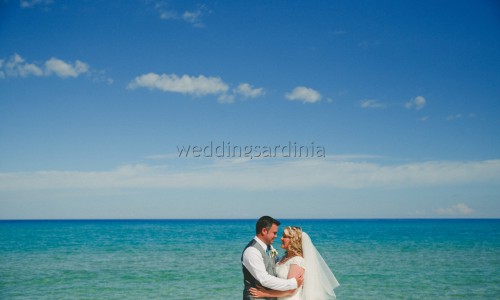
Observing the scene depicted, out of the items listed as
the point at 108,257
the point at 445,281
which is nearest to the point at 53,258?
the point at 108,257

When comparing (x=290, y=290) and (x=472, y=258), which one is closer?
(x=290, y=290)

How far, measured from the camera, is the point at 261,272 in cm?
521

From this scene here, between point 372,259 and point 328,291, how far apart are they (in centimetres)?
1701

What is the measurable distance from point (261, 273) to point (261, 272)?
1 centimetres

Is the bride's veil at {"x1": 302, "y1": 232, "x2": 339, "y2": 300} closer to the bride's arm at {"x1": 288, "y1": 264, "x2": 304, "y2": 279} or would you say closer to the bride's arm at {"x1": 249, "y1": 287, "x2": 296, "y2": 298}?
the bride's arm at {"x1": 288, "y1": 264, "x2": 304, "y2": 279}

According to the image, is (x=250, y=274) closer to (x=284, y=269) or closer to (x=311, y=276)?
(x=284, y=269)

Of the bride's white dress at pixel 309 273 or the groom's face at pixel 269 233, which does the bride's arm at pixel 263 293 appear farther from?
the groom's face at pixel 269 233

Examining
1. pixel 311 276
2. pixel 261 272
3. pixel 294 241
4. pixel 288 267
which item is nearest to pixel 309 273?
pixel 311 276

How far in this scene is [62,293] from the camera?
44.7 feet

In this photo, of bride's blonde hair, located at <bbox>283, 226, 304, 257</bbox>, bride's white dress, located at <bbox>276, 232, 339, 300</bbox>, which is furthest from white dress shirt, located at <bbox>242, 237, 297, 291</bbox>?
bride's blonde hair, located at <bbox>283, 226, 304, 257</bbox>

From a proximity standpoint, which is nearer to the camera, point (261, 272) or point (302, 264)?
point (261, 272)

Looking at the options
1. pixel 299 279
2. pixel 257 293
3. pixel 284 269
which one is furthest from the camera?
pixel 284 269

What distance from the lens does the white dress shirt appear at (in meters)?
5.21

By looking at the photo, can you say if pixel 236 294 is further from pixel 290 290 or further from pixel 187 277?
pixel 290 290
